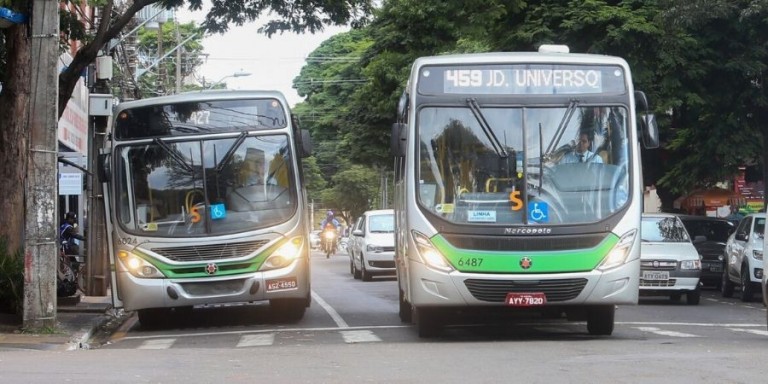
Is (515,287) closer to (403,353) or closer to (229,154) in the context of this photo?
(403,353)

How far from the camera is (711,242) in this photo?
86.3ft

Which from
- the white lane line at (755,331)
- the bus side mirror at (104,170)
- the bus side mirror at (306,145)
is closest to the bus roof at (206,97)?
the bus side mirror at (306,145)

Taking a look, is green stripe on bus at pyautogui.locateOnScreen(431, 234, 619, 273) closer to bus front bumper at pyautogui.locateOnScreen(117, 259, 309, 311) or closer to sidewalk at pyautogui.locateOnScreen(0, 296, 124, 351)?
bus front bumper at pyautogui.locateOnScreen(117, 259, 309, 311)

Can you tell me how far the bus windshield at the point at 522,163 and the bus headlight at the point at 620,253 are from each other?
1.06 feet

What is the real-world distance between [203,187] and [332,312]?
13.4 feet

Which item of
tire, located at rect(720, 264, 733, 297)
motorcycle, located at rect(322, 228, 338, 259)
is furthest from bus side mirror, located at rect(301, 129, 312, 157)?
motorcycle, located at rect(322, 228, 338, 259)

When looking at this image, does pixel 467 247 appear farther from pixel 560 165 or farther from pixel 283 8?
pixel 283 8

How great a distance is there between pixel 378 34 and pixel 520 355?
2710 centimetres

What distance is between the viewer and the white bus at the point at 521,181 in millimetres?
12648

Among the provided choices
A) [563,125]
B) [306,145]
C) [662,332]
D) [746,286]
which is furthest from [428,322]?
[746,286]

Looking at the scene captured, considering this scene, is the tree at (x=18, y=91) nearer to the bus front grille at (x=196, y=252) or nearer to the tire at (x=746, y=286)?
the bus front grille at (x=196, y=252)

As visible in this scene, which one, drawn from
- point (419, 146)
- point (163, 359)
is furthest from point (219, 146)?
point (163, 359)

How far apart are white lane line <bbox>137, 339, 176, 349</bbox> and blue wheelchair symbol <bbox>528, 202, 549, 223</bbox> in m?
4.44

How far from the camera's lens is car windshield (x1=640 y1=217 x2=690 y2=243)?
72.5 feet
